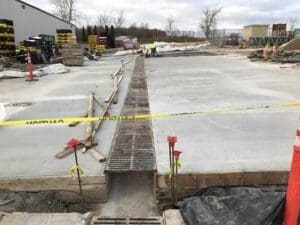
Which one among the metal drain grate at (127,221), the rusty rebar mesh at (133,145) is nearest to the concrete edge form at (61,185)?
the rusty rebar mesh at (133,145)

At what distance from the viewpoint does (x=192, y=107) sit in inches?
253

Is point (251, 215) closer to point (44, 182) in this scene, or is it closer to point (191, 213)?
point (191, 213)

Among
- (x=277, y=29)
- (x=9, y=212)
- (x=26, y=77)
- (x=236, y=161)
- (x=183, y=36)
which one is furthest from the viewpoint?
(x=183, y=36)

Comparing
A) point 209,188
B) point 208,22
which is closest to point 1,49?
point 209,188

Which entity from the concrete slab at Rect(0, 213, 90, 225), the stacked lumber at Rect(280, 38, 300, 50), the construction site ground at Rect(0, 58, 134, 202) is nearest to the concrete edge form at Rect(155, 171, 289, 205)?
the construction site ground at Rect(0, 58, 134, 202)

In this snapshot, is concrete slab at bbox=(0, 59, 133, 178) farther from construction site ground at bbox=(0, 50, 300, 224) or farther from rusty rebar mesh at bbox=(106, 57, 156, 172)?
rusty rebar mesh at bbox=(106, 57, 156, 172)

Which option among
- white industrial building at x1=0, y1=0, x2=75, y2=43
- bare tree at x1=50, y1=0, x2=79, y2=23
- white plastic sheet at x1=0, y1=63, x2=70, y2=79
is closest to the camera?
white plastic sheet at x1=0, y1=63, x2=70, y2=79

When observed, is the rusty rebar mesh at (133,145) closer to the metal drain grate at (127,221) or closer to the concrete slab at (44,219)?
the metal drain grate at (127,221)

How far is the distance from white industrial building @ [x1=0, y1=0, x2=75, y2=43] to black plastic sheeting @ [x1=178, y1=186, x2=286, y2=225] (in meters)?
19.9

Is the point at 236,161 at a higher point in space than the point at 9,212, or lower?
higher

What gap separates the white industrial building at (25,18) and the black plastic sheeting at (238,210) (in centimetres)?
1992

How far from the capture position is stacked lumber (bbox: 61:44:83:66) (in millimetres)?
17291

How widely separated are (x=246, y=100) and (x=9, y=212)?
18.0ft

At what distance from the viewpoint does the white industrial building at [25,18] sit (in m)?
20.0
